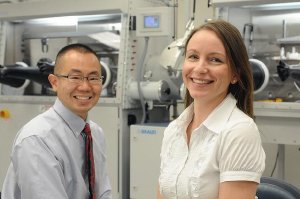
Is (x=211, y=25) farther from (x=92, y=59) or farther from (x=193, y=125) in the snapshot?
(x=92, y=59)

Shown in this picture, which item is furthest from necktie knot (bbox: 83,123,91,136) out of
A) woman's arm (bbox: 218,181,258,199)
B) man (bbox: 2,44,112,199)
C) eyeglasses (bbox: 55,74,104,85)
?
woman's arm (bbox: 218,181,258,199)

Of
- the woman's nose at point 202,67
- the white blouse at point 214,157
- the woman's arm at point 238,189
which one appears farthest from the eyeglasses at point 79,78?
the woman's arm at point 238,189

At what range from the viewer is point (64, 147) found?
163cm

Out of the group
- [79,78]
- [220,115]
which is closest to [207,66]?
[220,115]

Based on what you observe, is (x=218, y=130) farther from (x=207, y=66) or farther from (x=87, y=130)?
(x=87, y=130)

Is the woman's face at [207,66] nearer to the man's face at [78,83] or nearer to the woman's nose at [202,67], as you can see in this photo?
the woman's nose at [202,67]

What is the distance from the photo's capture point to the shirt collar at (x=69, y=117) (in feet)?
5.62

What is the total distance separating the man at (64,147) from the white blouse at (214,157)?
1.39ft

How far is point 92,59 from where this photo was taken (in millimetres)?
1734

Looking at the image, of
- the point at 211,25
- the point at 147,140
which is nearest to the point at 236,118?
the point at 211,25

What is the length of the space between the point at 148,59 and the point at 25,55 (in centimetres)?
126

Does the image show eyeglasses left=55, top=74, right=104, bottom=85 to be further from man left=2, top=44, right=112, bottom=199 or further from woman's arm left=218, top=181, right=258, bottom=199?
woman's arm left=218, top=181, right=258, bottom=199

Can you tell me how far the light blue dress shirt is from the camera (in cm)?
150

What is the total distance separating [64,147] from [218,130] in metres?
0.68
